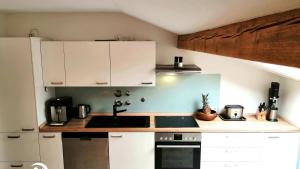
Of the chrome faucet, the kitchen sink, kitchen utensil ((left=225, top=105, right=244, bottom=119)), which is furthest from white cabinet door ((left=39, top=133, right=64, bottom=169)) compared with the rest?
kitchen utensil ((left=225, top=105, right=244, bottom=119))

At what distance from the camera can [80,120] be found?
318 centimetres

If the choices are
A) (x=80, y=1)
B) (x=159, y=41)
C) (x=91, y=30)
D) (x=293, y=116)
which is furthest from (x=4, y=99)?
(x=293, y=116)

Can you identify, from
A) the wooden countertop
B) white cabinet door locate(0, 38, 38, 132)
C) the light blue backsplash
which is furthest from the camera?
the light blue backsplash

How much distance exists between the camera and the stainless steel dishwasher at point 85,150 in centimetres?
289

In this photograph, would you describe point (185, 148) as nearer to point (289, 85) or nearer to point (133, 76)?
point (133, 76)

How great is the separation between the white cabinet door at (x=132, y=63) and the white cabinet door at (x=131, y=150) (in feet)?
2.21

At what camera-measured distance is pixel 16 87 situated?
2725 mm

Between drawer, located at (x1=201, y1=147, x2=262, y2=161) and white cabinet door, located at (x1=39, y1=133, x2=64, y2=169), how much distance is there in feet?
5.99

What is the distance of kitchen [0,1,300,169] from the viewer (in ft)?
9.43

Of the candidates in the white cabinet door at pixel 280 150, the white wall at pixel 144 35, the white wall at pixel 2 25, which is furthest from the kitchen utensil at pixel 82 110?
the white cabinet door at pixel 280 150

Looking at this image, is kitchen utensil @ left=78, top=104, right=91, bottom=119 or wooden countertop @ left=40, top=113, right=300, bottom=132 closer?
wooden countertop @ left=40, top=113, right=300, bottom=132

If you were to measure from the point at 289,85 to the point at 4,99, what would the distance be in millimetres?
3642

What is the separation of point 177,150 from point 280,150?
51.1 inches

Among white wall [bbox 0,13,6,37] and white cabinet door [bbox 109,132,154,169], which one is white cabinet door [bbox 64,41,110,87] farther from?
white wall [bbox 0,13,6,37]
